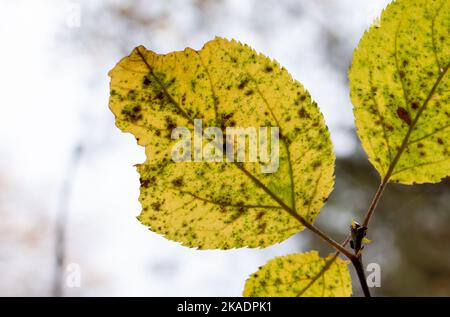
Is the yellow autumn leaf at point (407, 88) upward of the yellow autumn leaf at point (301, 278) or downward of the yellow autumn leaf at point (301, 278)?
upward

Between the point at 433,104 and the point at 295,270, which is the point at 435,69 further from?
the point at 295,270

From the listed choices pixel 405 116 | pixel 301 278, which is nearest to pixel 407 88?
pixel 405 116

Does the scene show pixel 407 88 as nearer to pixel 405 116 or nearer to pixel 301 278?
pixel 405 116

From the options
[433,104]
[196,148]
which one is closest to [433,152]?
[433,104]
